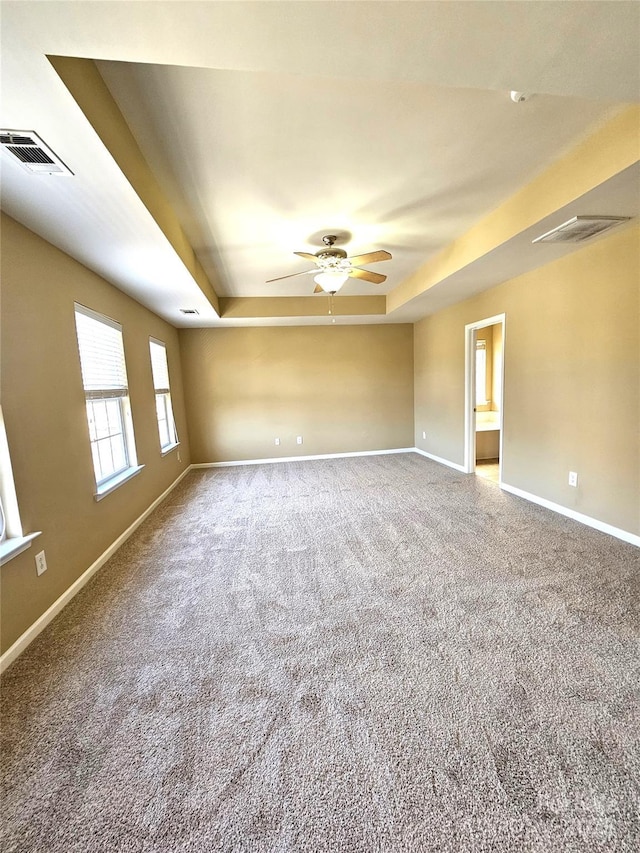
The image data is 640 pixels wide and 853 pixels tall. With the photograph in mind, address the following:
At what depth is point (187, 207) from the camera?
248 cm

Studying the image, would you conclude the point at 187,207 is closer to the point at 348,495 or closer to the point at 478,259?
the point at 478,259

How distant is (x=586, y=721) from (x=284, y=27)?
267 centimetres

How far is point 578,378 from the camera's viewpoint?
3037 mm

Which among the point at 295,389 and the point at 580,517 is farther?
the point at 295,389

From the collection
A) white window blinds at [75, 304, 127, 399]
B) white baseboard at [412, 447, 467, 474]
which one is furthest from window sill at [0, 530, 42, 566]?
white baseboard at [412, 447, 467, 474]

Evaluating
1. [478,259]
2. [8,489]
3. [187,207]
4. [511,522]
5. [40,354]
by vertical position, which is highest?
[187,207]

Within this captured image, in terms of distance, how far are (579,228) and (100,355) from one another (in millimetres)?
3902

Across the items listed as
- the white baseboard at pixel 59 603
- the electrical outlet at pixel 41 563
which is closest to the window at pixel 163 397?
the white baseboard at pixel 59 603

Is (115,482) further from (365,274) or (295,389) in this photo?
(295,389)

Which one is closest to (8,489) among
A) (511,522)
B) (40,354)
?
(40,354)

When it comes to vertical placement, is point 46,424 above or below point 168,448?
above

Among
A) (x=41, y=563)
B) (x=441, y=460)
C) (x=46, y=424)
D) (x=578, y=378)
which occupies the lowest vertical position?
(x=441, y=460)

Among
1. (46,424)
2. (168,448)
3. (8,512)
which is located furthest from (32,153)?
(168,448)

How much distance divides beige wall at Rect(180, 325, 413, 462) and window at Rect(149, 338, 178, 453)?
30.3 inches
